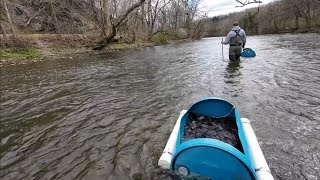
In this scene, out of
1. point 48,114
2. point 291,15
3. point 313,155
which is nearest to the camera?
point 313,155

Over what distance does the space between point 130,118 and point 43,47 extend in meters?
16.5

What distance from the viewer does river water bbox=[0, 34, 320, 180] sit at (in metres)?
3.65

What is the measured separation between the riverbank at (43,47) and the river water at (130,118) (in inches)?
258

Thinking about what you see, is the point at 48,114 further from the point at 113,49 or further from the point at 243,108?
the point at 113,49

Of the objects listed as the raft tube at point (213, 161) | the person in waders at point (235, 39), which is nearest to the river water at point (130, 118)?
the raft tube at point (213, 161)

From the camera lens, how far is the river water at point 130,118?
365 cm

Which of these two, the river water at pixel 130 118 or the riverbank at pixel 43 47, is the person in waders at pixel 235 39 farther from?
the riverbank at pixel 43 47

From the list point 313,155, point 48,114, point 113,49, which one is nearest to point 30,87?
point 48,114

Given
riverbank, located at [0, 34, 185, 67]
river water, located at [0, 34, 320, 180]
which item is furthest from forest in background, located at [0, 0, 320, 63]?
river water, located at [0, 34, 320, 180]

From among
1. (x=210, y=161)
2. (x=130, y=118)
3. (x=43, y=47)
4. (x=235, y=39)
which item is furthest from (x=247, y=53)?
(x=43, y=47)

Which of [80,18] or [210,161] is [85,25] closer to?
[80,18]

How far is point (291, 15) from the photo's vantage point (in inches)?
2142

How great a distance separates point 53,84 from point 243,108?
22.5 ft

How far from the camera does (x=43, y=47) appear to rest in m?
19.2
